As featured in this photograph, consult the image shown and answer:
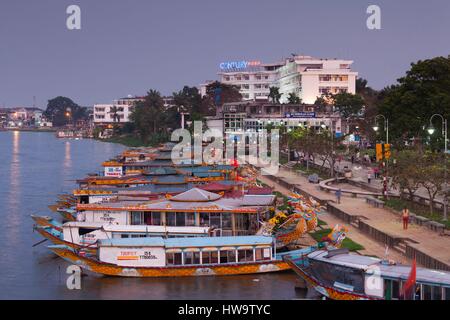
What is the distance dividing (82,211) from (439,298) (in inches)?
801

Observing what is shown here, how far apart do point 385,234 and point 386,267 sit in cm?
1057

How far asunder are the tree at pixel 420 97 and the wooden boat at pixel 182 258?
110ft

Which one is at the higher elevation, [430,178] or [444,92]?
[444,92]

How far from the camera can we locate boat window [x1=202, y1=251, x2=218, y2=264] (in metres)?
30.2

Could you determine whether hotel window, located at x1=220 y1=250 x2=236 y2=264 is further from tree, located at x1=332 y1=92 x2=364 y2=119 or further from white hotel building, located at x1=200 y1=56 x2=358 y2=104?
white hotel building, located at x1=200 y1=56 x2=358 y2=104

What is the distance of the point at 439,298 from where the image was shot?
70.8ft

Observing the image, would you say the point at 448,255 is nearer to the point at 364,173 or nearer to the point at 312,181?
the point at 312,181

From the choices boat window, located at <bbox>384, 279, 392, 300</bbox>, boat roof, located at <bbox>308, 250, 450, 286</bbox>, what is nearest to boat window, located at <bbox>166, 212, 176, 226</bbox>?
boat roof, located at <bbox>308, 250, 450, 286</bbox>

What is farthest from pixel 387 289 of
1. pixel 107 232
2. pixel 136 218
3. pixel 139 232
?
pixel 136 218

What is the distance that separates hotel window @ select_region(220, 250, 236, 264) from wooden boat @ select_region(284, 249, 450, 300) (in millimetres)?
4972

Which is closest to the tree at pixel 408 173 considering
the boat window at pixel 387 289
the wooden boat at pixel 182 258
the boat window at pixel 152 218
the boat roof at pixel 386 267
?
the wooden boat at pixel 182 258


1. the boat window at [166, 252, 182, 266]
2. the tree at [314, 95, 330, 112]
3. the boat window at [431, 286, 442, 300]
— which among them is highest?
the tree at [314, 95, 330, 112]
